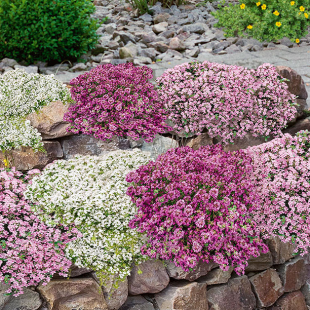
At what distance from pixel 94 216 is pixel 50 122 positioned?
1.17 m

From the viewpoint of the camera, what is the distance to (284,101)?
14.3 feet

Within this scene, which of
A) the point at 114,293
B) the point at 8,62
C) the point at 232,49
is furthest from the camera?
the point at 232,49

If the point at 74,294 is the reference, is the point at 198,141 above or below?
above

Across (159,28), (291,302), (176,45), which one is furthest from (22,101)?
(159,28)

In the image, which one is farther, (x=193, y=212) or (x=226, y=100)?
(x=226, y=100)

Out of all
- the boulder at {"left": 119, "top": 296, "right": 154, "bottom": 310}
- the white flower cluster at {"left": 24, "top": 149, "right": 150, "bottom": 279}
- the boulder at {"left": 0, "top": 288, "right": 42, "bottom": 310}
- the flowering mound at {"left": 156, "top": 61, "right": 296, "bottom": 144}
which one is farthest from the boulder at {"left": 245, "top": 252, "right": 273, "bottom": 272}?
the boulder at {"left": 0, "top": 288, "right": 42, "bottom": 310}

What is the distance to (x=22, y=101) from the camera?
390 cm

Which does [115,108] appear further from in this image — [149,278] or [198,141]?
[149,278]

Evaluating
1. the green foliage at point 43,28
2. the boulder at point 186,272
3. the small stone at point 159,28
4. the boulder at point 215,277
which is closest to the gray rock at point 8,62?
the green foliage at point 43,28

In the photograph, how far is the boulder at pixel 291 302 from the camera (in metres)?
3.91

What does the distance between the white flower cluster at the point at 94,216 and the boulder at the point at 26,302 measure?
1.31ft

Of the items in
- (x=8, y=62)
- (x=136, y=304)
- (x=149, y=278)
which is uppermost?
(x=8, y=62)

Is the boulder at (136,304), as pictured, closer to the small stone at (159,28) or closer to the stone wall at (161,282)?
the stone wall at (161,282)

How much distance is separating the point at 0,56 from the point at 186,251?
4.75 meters
